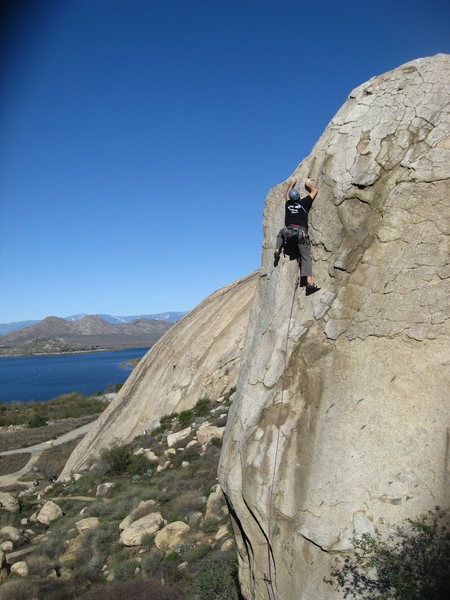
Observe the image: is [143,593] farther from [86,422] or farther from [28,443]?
[86,422]

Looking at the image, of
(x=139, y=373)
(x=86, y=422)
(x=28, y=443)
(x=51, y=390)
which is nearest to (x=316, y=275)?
(x=139, y=373)

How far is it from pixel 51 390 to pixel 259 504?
80305 mm

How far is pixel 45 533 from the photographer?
1269 centimetres

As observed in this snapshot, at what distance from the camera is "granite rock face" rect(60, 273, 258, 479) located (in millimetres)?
18016

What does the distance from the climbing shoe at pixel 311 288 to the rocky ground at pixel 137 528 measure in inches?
183

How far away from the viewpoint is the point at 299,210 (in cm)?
524

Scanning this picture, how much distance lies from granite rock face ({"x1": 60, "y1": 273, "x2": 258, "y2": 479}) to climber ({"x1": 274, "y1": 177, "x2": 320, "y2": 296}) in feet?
42.1

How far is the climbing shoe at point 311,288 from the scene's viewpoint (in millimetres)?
4953

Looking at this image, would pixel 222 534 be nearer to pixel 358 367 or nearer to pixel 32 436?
pixel 358 367

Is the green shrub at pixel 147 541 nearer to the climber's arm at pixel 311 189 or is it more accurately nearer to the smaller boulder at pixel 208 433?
the smaller boulder at pixel 208 433

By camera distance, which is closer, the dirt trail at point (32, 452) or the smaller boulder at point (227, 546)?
the smaller boulder at point (227, 546)

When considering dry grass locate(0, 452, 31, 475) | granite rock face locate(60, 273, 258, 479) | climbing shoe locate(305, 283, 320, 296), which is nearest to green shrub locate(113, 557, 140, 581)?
climbing shoe locate(305, 283, 320, 296)

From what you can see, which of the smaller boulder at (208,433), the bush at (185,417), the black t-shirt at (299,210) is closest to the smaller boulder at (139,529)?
the smaller boulder at (208,433)

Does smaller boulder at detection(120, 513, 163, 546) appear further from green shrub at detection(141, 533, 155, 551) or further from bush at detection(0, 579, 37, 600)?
bush at detection(0, 579, 37, 600)
